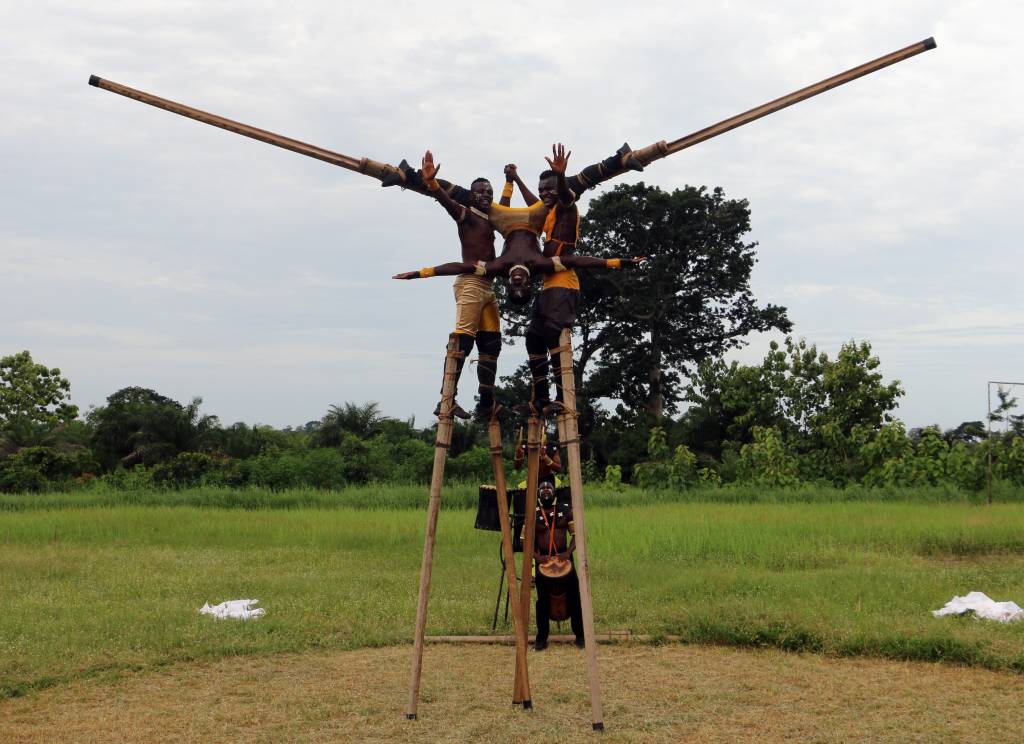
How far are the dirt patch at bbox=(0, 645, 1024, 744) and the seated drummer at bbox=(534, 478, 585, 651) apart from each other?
340mm

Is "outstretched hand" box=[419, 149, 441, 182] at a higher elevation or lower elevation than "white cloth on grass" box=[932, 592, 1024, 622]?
higher

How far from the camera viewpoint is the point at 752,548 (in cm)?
1229

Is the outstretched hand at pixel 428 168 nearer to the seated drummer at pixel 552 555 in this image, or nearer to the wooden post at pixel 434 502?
the wooden post at pixel 434 502

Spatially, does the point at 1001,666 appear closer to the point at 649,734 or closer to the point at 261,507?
the point at 649,734

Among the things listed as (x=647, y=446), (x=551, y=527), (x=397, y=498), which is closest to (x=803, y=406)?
(x=647, y=446)

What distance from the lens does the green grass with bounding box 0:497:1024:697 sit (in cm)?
802

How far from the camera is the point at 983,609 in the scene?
8570mm

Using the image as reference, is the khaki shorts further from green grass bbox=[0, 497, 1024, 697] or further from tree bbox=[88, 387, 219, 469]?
tree bbox=[88, 387, 219, 469]

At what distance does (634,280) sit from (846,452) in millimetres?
7202

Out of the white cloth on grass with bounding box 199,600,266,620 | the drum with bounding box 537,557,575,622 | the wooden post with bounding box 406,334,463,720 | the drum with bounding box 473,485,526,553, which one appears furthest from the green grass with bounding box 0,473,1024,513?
the wooden post with bounding box 406,334,463,720

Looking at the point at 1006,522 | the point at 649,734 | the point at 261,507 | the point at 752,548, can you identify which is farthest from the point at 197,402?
the point at 649,734

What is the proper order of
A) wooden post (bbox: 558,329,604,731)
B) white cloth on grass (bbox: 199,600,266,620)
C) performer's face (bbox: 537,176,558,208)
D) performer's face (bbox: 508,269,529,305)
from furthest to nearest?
1. white cloth on grass (bbox: 199,600,266,620)
2. performer's face (bbox: 537,176,558,208)
3. performer's face (bbox: 508,269,529,305)
4. wooden post (bbox: 558,329,604,731)

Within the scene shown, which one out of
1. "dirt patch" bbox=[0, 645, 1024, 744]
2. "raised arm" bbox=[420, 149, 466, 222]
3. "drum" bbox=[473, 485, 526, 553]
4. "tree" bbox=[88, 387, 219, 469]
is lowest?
"dirt patch" bbox=[0, 645, 1024, 744]

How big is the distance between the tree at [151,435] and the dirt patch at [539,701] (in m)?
16.4
